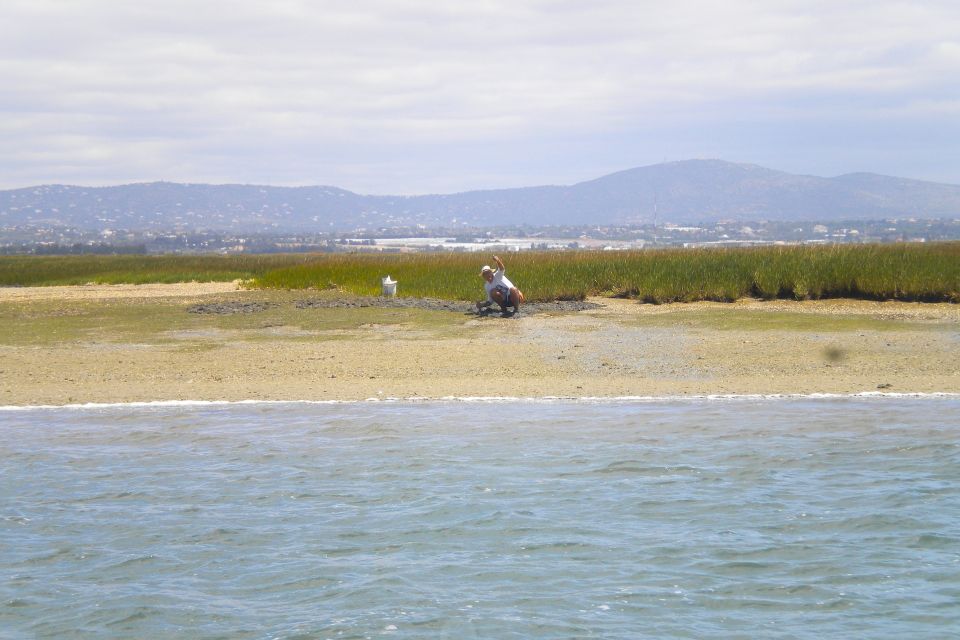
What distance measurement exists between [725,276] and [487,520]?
1510 centimetres

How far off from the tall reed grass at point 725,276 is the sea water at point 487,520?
9.22 meters

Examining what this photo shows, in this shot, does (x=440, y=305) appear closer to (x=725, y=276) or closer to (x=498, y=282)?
(x=498, y=282)

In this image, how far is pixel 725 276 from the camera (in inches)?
882

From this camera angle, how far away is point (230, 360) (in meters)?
15.3

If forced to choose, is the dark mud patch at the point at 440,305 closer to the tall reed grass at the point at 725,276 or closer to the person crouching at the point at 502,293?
the person crouching at the point at 502,293

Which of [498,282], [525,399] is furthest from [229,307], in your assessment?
[525,399]

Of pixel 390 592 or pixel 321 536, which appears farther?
pixel 321 536

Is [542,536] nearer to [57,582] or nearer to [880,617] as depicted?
[880,617]

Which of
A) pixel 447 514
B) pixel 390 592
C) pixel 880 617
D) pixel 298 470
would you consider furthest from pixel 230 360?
pixel 880 617

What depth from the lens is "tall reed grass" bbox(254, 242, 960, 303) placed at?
2091 cm

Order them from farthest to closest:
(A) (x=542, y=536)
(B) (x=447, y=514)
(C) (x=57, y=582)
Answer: (B) (x=447, y=514)
(A) (x=542, y=536)
(C) (x=57, y=582)

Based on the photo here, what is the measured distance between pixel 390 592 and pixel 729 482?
11.7 ft

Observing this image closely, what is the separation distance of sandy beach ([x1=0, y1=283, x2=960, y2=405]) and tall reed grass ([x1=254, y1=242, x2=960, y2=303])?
640 mm

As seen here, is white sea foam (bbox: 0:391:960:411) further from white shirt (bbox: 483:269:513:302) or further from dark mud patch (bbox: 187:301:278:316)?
dark mud patch (bbox: 187:301:278:316)
